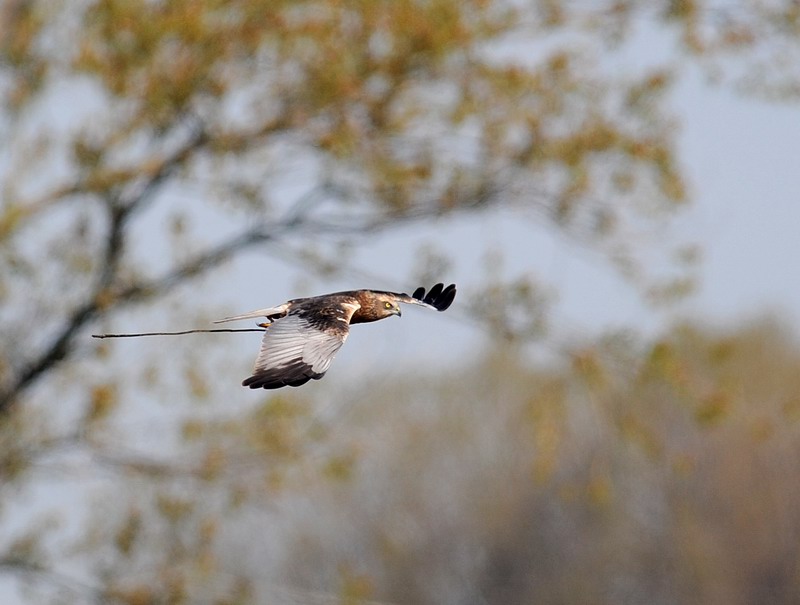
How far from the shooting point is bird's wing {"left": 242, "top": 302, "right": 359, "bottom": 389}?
15.4ft

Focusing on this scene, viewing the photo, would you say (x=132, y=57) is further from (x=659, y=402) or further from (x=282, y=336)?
(x=659, y=402)

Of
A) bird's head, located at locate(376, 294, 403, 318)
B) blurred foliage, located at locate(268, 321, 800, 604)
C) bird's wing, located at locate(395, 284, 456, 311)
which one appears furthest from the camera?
blurred foliage, located at locate(268, 321, 800, 604)

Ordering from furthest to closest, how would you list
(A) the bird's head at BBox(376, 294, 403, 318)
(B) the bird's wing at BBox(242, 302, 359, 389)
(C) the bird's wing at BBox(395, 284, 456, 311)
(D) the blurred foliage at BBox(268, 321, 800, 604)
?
(D) the blurred foliage at BBox(268, 321, 800, 604), (C) the bird's wing at BBox(395, 284, 456, 311), (A) the bird's head at BBox(376, 294, 403, 318), (B) the bird's wing at BBox(242, 302, 359, 389)

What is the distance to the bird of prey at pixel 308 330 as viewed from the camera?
4734 mm

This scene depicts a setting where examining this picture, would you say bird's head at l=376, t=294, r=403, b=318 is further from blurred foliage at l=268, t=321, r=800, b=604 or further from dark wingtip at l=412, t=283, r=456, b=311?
blurred foliage at l=268, t=321, r=800, b=604

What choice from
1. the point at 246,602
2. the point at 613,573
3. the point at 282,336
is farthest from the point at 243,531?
the point at 282,336

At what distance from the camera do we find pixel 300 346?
4.91 meters

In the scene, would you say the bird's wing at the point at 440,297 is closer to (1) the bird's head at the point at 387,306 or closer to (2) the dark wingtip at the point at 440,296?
(2) the dark wingtip at the point at 440,296

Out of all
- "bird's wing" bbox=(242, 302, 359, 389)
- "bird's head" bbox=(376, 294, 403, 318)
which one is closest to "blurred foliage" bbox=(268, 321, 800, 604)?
"bird's head" bbox=(376, 294, 403, 318)

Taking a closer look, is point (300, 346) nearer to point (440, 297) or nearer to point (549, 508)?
point (440, 297)

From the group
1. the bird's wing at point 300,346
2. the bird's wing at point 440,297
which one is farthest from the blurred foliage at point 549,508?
the bird's wing at point 300,346

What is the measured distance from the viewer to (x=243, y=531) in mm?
31344

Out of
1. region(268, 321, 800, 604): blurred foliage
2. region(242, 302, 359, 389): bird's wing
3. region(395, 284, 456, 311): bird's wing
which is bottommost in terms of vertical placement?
region(268, 321, 800, 604): blurred foliage

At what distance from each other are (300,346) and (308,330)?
0.14 metres
